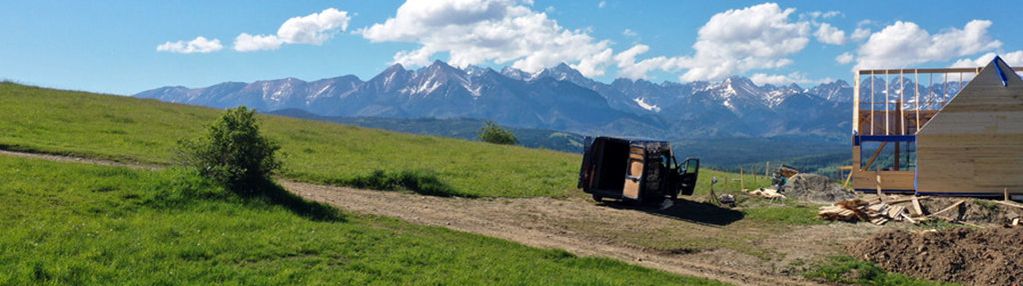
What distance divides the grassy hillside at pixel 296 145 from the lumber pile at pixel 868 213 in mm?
10376

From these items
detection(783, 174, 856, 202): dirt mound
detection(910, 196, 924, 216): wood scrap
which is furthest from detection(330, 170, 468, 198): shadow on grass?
detection(910, 196, 924, 216): wood scrap

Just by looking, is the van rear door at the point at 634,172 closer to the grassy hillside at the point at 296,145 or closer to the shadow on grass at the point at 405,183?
the grassy hillside at the point at 296,145

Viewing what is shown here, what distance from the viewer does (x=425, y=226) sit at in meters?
16.0

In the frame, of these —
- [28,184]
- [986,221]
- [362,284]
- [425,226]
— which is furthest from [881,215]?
[28,184]

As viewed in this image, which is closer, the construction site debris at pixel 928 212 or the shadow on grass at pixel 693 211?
the construction site debris at pixel 928 212

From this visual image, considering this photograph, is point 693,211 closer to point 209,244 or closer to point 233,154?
point 233,154

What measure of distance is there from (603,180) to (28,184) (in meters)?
18.9

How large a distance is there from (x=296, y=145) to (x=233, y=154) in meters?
20.7

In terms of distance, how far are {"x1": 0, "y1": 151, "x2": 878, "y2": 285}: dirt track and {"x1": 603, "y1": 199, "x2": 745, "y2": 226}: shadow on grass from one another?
0.09 meters

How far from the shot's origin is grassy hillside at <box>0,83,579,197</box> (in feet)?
80.0

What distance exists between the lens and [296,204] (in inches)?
630

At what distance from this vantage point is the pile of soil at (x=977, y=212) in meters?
20.4

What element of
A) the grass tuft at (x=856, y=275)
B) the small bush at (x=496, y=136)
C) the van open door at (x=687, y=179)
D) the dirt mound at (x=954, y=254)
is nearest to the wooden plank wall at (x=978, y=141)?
the van open door at (x=687, y=179)

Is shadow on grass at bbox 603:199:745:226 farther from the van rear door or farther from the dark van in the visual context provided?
the van rear door
